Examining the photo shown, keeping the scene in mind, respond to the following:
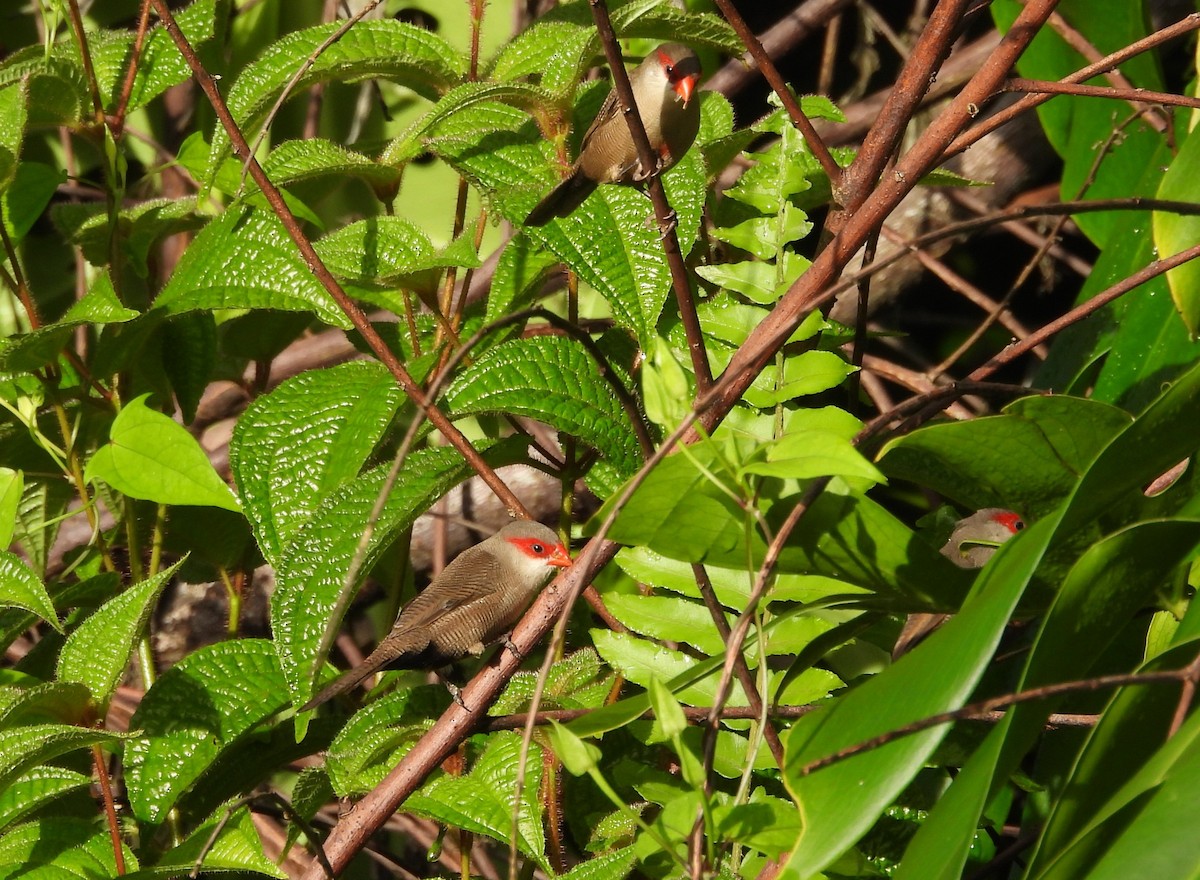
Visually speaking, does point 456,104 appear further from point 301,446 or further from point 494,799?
point 494,799

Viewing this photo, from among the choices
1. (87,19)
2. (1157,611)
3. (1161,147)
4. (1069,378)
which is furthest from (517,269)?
(87,19)

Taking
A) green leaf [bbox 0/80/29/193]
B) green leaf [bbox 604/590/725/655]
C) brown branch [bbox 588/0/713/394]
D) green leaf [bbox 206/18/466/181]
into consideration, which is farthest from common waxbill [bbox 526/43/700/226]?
green leaf [bbox 0/80/29/193]

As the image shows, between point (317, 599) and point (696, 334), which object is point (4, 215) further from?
point (696, 334)

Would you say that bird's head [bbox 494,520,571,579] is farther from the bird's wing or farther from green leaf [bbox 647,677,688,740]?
green leaf [bbox 647,677,688,740]

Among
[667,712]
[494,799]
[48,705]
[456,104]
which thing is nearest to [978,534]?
[494,799]

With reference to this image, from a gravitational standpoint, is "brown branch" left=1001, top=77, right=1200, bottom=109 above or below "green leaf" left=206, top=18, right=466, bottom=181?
below

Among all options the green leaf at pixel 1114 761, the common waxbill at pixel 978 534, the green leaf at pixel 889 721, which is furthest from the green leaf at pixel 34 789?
the common waxbill at pixel 978 534

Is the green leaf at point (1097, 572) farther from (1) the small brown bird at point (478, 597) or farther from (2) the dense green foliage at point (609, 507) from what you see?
(1) the small brown bird at point (478, 597)
